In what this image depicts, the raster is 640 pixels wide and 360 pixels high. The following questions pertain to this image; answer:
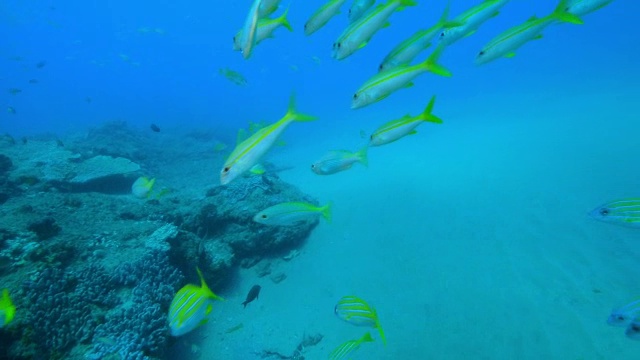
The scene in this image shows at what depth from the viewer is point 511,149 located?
1054 cm

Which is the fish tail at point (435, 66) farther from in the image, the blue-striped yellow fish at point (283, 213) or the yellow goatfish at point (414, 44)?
the blue-striped yellow fish at point (283, 213)

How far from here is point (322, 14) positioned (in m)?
3.21

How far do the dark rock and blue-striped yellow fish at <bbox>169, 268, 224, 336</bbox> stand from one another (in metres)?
2.97

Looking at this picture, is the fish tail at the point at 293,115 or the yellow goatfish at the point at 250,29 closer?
the yellow goatfish at the point at 250,29

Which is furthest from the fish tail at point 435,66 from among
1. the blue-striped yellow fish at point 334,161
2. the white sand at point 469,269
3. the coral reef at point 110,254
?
the coral reef at point 110,254

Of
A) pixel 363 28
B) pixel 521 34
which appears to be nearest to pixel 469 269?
pixel 521 34

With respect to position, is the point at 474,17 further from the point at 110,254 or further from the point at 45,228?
the point at 45,228

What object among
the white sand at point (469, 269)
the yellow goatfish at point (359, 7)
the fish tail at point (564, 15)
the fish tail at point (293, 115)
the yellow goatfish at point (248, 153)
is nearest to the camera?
the yellow goatfish at point (248, 153)

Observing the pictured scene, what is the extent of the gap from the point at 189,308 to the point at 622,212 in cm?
396

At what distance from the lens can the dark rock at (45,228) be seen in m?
4.41

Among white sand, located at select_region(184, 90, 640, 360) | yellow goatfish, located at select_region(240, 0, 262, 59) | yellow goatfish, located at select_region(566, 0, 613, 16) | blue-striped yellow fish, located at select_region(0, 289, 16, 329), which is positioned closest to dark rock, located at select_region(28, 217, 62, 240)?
blue-striped yellow fish, located at select_region(0, 289, 16, 329)

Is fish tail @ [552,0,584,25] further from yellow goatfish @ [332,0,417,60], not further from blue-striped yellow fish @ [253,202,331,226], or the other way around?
blue-striped yellow fish @ [253,202,331,226]

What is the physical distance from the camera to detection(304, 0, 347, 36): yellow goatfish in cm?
316

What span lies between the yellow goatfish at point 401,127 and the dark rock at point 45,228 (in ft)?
15.7
